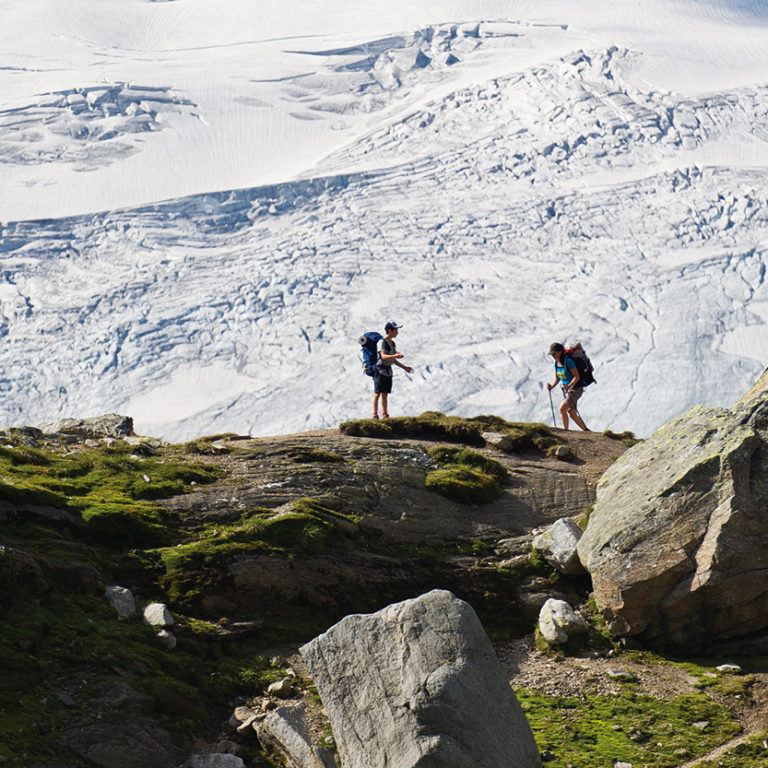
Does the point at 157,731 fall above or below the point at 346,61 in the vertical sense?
below

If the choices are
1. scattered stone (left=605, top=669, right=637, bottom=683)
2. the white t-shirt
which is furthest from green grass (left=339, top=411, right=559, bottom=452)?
scattered stone (left=605, top=669, right=637, bottom=683)

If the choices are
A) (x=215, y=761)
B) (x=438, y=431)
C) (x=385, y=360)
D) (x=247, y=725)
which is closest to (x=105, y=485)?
(x=247, y=725)

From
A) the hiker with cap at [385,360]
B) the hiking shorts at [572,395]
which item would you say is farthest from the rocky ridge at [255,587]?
the hiking shorts at [572,395]

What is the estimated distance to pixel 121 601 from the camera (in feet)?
30.1

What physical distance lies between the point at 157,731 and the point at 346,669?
5.71 ft

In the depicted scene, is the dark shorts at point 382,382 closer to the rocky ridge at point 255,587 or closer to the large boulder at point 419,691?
the rocky ridge at point 255,587

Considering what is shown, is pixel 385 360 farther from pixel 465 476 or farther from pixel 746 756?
pixel 746 756

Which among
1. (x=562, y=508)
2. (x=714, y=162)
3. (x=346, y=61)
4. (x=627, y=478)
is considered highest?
(x=346, y=61)

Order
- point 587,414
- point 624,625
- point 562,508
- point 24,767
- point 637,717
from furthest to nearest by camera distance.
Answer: point 587,414
point 562,508
point 624,625
point 637,717
point 24,767

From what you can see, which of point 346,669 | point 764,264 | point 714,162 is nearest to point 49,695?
point 346,669

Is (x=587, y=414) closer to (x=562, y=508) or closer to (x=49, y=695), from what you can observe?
(x=562, y=508)

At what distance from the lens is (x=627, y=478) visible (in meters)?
11.6

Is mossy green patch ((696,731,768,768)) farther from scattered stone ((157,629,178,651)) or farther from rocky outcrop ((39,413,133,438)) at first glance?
rocky outcrop ((39,413,133,438))

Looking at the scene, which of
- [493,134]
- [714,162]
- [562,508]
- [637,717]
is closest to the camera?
[637,717]
